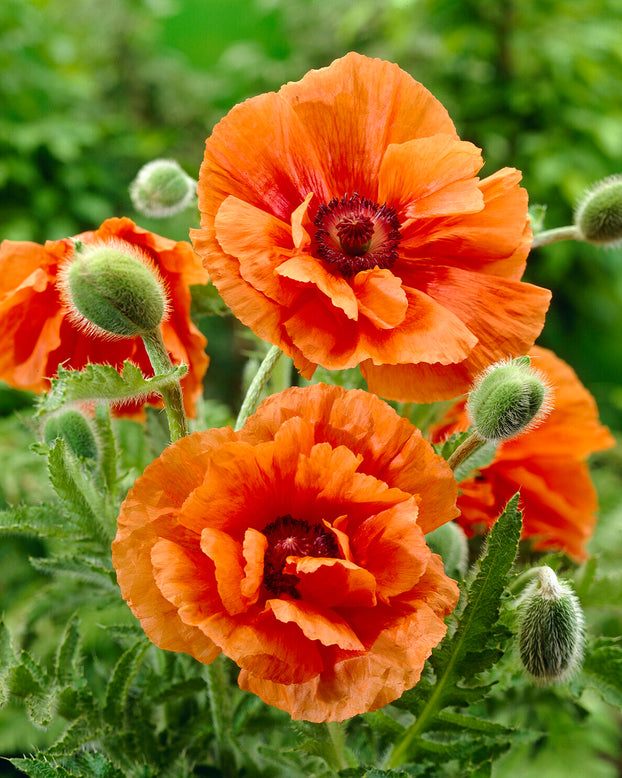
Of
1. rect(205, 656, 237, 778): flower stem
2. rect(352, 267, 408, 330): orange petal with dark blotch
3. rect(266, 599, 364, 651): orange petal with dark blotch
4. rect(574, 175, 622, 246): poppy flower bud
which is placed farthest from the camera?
rect(574, 175, 622, 246): poppy flower bud

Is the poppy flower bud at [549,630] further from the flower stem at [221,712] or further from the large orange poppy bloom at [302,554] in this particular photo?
the flower stem at [221,712]

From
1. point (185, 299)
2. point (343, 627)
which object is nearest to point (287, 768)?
point (343, 627)

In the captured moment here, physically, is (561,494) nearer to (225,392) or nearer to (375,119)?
(375,119)

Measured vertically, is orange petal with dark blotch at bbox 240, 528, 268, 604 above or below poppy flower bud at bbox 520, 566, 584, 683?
above

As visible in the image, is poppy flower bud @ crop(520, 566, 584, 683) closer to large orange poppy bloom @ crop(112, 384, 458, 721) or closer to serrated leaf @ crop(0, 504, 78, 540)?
large orange poppy bloom @ crop(112, 384, 458, 721)

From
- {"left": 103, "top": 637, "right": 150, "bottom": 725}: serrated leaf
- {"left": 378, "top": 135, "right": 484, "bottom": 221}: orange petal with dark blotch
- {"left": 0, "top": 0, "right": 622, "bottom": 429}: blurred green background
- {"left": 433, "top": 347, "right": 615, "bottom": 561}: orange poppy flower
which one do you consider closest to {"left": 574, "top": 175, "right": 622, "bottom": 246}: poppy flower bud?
{"left": 433, "top": 347, "right": 615, "bottom": 561}: orange poppy flower

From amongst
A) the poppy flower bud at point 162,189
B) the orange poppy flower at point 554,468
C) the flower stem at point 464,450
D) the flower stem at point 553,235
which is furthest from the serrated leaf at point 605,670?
the poppy flower bud at point 162,189
